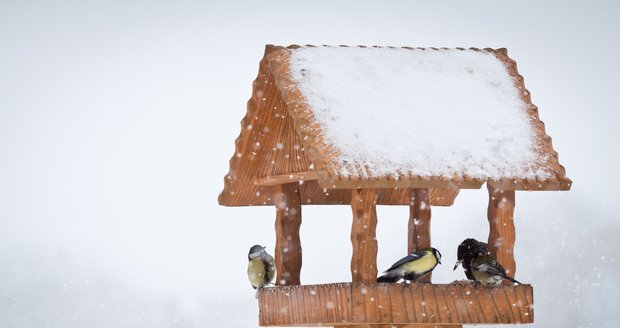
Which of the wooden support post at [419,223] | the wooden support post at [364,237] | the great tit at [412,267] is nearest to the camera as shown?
the wooden support post at [364,237]

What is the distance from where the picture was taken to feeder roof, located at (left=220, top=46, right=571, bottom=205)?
781 cm

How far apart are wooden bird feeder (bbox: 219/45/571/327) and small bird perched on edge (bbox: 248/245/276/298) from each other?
0.23 meters

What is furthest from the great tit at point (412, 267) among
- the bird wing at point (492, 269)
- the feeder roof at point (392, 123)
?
the feeder roof at point (392, 123)

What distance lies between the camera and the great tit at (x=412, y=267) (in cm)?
806

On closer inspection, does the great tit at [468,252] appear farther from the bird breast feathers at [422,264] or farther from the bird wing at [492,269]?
the bird breast feathers at [422,264]

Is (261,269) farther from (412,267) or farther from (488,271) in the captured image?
(488,271)

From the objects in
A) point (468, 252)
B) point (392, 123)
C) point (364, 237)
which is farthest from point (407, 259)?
point (392, 123)

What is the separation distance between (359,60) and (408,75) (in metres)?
0.40

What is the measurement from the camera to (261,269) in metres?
8.70

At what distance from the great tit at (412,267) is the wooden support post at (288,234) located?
4.06 feet

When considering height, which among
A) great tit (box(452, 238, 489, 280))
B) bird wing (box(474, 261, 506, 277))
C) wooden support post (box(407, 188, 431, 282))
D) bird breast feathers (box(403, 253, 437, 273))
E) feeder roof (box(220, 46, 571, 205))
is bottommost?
bird wing (box(474, 261, 506, 277))

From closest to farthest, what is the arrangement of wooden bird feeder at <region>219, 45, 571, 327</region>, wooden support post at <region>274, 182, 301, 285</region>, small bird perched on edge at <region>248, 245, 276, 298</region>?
wooden bird feeder at <region>219, 45, 571, 327</region>
small bird perched on edge at <region>248, 245, 276, 298</region>
wooden support post at <region>274, 182, 301, 285</region>

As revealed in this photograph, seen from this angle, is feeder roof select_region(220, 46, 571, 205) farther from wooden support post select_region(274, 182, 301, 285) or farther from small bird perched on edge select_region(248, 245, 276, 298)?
small bird perched on edge select_region(248, 245, 276, 298)

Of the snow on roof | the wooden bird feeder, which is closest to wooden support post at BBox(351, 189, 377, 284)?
the wooden bird feeder
